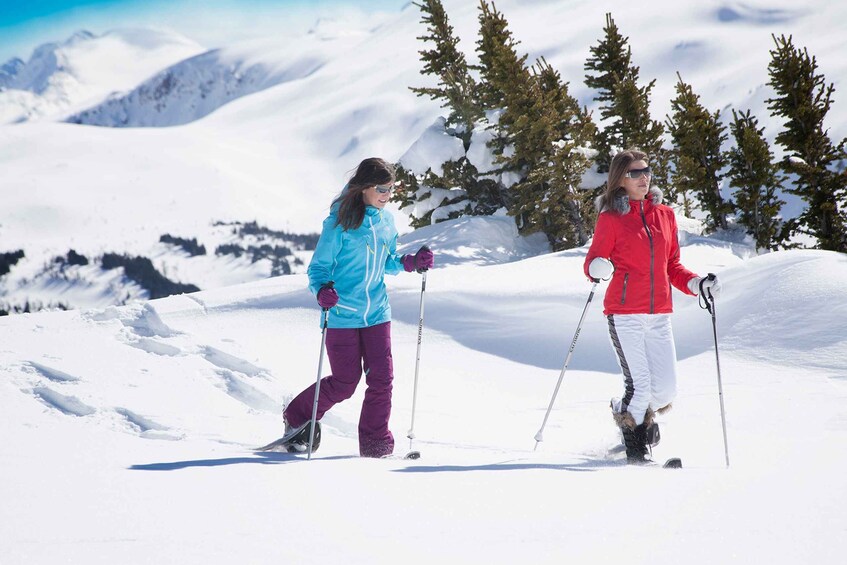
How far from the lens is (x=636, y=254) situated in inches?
186

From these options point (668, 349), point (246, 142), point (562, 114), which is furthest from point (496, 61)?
point (246, 142)

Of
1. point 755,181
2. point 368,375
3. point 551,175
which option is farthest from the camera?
point 755,181

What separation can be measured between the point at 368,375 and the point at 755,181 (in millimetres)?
15892

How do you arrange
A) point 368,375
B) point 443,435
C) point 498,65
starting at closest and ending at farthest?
point 368,375 → point 443,435 → point 498,65

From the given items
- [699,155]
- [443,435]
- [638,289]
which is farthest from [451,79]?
[638,289]

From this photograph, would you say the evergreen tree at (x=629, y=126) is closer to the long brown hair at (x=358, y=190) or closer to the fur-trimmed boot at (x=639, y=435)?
the fur-trimmed boot at (x=639, y=435)

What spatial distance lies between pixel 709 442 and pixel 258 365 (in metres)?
3.87

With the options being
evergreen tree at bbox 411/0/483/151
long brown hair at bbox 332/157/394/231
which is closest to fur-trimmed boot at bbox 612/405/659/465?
long brown hair at bbox 332/157/394/231

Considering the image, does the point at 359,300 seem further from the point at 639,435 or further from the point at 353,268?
the point at 639,435

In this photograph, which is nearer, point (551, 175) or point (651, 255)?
point (651, 255)

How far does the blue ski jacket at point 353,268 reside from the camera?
4656 mm

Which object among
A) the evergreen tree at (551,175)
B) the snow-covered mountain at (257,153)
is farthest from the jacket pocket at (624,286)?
the snow-covered mountain at (257,153)

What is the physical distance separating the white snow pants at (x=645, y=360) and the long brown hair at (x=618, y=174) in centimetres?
75

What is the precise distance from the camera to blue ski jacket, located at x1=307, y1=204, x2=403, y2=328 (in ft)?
15.3
